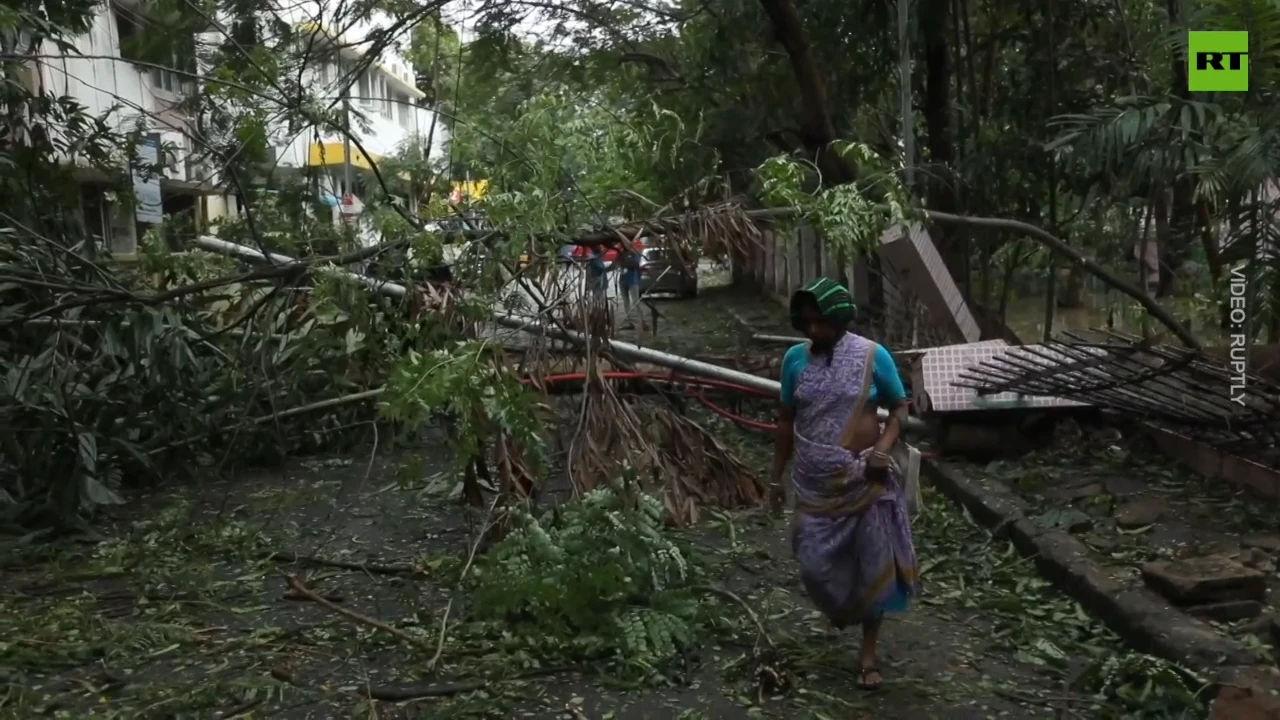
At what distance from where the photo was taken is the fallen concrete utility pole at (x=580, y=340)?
18.0 feet

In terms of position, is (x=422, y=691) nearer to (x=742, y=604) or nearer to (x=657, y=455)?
(x=742, y=604)

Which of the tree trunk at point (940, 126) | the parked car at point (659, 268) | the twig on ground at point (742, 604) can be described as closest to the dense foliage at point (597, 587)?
the twig on ground at point (742, 604)

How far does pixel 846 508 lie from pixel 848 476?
4.8 inches

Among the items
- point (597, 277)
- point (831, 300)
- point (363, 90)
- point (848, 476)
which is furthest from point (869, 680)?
point (363, 90)

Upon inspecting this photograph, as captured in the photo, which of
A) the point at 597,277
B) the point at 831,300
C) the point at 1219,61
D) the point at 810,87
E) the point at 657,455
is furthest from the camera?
the point at 810,87

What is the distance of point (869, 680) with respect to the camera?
14.0 ft

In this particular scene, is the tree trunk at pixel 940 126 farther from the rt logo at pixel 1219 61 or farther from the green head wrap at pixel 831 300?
the green head wrap at pixel 831 300

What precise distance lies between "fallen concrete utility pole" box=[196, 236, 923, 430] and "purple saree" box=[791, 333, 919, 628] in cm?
157

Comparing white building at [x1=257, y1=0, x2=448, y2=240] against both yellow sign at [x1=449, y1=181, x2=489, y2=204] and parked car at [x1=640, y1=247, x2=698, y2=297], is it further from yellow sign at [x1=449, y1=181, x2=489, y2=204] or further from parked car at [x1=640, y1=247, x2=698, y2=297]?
parked car at [x1=640, y1=247, x2=698, y2=297]

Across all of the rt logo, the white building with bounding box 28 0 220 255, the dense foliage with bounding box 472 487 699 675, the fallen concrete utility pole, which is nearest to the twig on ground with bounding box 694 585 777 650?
the dense foliage with bounding box 472 487 699 675

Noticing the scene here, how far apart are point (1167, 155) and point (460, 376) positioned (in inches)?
169

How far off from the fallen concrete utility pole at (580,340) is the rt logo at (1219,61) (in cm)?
243

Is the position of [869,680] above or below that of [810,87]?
below

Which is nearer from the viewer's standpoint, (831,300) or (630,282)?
(831,300)
